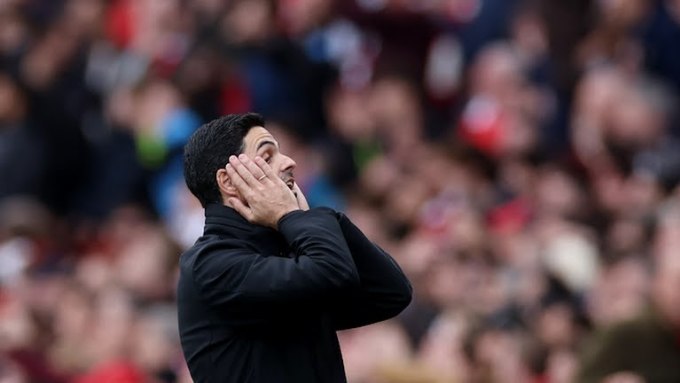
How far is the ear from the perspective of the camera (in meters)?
4.53

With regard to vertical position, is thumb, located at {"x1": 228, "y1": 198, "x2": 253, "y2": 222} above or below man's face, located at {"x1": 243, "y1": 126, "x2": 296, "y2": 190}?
below

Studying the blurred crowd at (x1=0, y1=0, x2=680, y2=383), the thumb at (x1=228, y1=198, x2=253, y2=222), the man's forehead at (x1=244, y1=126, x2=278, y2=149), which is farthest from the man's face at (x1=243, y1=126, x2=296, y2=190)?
the blurred crowd at (x1=0, y1=0, x2=680, y2=383)

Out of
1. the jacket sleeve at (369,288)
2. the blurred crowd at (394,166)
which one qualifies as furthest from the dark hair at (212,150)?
the blurred crowd at (394,166)

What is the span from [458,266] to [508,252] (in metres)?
0.29

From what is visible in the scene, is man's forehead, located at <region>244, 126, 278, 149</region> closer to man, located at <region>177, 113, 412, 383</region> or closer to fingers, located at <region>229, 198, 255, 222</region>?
man, located at <region>177, 113, 412, 383</region>

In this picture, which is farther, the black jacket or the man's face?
the man's face

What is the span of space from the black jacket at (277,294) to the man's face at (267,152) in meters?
0.16

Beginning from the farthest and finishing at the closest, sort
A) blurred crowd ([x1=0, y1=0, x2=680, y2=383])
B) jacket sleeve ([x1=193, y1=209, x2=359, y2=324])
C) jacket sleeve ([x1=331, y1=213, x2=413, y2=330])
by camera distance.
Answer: blurred crowd ([x1=0, y1=0, x2=680, y2=383]) < jacket sleeve ([x1=331, y1=213, x2=413, y2=330]) < jacket sleeve ([x1=193, y1=209, x2=359, y2=324])

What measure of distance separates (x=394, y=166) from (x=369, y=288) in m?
5.61

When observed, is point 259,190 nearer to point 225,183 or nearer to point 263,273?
point 225,183

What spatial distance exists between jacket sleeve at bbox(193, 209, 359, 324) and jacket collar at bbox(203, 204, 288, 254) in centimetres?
6

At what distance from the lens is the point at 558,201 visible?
863 centimetres

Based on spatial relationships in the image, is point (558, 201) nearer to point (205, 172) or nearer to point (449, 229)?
point (449, 229)

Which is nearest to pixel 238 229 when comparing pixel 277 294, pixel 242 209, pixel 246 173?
pixel 242 209
